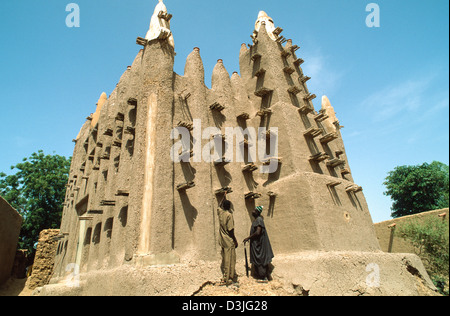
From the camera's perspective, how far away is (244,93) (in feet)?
35.6

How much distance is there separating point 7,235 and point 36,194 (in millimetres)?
10017

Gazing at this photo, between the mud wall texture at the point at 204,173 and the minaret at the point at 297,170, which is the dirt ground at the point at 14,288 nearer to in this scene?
the mud wall texture at the point at 204,173

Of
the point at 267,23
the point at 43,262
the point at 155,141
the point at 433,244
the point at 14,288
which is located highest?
the point at 267,23

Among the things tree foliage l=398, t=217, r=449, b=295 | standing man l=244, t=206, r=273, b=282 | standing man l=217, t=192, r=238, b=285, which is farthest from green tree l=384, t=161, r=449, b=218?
standing man l=217, t=192, r=238, b=285

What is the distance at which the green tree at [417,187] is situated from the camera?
20.5 meters

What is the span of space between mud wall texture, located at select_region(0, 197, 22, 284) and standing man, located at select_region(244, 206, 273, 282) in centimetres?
1091

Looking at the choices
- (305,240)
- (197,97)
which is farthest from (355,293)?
(197,97)

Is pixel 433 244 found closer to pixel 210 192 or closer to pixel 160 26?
pixel 210 192

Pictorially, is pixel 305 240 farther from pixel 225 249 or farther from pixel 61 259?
pixel 61 259

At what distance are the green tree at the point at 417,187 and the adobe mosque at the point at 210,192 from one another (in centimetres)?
1446

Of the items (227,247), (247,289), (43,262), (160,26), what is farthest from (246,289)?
(43,262)

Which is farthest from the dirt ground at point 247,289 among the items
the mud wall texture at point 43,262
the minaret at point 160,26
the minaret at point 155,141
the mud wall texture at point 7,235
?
the mud wall texture at point 43,262

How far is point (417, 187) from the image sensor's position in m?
21.8

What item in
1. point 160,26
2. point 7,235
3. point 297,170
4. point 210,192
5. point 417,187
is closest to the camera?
point 210,192
